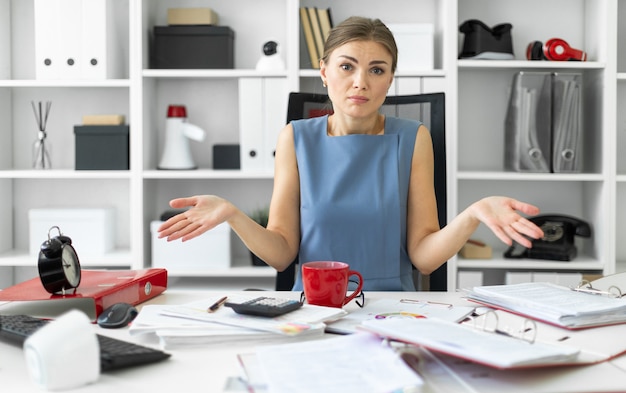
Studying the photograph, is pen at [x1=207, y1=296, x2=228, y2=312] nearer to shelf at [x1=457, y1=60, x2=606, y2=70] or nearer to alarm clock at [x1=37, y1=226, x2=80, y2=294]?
alarm clock at [x1=37, y1=226, x2=80, y2=294]

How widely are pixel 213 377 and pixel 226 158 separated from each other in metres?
2.16

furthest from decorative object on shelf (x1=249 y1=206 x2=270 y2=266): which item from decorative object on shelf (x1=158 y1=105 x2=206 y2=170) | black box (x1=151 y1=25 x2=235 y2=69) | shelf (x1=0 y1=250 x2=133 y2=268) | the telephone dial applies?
the telephone dial

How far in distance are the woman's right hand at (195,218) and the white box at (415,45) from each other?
1.64m

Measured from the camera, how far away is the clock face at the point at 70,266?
1319 millimetres

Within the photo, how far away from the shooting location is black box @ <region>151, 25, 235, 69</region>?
118 inches

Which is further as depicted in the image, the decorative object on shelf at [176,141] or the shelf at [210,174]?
the decorative object on shelf at [176,141]

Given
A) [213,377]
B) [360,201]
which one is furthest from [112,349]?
[360,201]

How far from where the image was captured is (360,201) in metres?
1.87

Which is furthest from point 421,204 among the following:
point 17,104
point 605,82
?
point 17,104

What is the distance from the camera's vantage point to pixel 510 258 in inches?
116

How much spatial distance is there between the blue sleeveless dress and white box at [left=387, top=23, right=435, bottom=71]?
1063mm

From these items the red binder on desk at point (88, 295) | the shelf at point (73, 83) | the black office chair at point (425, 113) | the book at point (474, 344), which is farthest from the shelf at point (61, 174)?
the book at point (474, 344)

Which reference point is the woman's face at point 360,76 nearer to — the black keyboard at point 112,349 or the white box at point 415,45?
the black keyboard at point 112,349

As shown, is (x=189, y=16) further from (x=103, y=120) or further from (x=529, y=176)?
(x=529, y=176)
